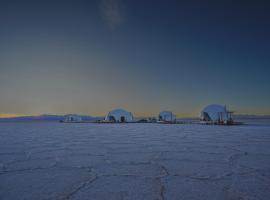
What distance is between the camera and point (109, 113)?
4228 centimetres

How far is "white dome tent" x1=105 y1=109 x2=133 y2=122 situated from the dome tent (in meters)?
6.80

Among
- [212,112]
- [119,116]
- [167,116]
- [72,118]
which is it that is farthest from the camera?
[72,118]

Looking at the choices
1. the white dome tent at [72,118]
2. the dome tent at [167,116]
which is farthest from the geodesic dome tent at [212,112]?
the white dome tent at [72,118]

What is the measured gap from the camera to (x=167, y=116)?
136 ft

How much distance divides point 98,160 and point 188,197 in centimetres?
190

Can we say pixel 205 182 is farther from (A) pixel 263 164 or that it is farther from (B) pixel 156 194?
(A) pixel 263 164

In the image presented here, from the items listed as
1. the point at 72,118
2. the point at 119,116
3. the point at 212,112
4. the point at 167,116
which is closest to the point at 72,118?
the point at 72,118

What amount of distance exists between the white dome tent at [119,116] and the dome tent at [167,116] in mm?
6795

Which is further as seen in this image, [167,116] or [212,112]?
[167,116]

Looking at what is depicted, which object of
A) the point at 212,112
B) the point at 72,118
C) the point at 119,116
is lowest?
the point at 72,118

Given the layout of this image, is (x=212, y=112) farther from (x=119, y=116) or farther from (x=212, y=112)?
(x=119, y=116)

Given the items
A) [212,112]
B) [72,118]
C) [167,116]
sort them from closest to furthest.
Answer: [212,112], [167,116], [72,118]

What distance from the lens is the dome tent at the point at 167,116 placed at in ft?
135

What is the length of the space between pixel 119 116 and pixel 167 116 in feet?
34.7
